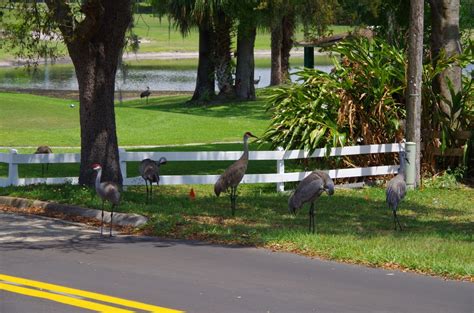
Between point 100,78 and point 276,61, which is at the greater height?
point 276,61

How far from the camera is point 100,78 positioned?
1792 centimetres

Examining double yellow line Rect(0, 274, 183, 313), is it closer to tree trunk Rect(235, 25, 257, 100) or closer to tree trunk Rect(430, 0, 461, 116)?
tree trunk Rect(430, 0, 461, 116)

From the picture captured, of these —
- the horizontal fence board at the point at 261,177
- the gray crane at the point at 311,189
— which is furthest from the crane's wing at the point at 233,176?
the horizontal fence board at the point at 261,177

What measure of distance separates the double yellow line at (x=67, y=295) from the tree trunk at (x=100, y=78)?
714 centimetres

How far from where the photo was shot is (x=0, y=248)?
13.2 meters

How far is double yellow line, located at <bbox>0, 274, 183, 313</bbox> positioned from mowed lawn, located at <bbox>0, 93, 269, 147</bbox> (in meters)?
19.7

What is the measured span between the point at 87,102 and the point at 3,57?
72089 millimetres

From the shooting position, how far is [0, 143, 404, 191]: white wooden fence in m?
19.6

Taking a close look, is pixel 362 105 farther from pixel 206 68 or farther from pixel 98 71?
pixel 206 68

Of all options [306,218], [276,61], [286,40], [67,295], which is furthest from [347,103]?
[286,40]

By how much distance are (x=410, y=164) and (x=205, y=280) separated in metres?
11.4

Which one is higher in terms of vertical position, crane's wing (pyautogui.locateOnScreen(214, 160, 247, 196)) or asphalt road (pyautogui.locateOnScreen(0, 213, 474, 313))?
crane's wing (pyautogui.locateOnScreen(214, 160, 247, 196))

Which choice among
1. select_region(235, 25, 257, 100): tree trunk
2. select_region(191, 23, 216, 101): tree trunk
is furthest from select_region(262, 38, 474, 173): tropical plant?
select_region(191, 23, 216, 101): tree trunk

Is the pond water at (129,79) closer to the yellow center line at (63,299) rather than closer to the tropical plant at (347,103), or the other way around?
the tropical plant at (347,103)
